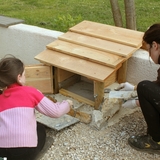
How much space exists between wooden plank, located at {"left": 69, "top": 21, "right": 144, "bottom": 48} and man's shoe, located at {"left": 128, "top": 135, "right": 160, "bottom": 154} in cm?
97

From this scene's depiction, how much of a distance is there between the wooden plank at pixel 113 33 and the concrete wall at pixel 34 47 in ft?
0.48

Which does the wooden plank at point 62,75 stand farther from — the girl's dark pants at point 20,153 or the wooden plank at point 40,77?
the girl's dark pants at point 20,153

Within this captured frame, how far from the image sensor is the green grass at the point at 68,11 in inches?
238

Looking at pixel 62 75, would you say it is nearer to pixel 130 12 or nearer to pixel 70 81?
pixel 70 81

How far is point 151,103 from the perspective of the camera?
268cm

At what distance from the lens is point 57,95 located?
3.65m

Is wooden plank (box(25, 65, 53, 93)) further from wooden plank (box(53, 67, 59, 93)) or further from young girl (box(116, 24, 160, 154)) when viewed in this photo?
young girl (box(116, 24, 160, 154))

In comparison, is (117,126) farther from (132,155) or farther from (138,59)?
(138,59)

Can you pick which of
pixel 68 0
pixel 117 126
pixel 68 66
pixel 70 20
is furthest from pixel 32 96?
pixel 68 0

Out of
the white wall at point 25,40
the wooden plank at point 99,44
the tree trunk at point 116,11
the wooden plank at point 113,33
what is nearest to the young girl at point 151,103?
the wooden plank at point 99,44

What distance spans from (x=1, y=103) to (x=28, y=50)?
2026 millimetres

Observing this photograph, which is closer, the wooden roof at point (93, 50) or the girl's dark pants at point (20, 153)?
the girl's dark pants at point (20, 153)

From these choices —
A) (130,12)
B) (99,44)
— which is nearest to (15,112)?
(99,44)

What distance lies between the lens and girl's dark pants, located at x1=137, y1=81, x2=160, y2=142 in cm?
262
